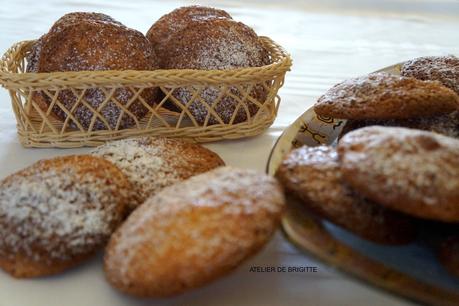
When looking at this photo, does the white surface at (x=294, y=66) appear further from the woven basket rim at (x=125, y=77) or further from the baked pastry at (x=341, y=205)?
the woven basket rim at (x=125, y=77)

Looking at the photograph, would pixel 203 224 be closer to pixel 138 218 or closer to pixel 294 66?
pixel 138 218

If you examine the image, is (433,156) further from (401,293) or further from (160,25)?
(160,25)

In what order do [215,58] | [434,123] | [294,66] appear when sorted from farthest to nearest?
[294,66], [215,58], [434,123]

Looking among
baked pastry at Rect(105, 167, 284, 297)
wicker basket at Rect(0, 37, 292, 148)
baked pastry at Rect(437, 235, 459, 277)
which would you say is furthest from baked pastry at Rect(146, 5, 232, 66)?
baked pastry at Rect(437, 235, 459, 277)

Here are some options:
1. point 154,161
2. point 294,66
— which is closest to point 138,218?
point 154,161

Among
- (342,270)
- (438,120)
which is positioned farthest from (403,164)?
(438,120)
